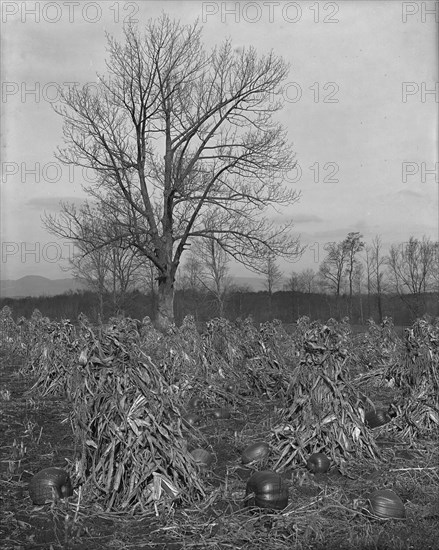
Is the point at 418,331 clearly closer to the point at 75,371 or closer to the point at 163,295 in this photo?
the point at 75,371

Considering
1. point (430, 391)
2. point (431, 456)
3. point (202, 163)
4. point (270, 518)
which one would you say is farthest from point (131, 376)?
point (202, 163)

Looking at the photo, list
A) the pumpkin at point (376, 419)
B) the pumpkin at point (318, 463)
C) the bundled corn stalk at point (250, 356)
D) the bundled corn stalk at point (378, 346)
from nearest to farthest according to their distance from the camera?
the pumpkin at point (318, 463), the pumpkin at point (376, 419), the bundled corn stalk at point (250, 356), the bundled corn stalk at point (378, 346)

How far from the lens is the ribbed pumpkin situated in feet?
13.6

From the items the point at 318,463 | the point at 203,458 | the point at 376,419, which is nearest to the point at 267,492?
the point at 318,463

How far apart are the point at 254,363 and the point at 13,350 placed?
887 centimetres

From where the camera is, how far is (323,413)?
5.44 metres

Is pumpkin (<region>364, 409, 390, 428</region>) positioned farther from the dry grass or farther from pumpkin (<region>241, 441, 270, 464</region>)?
pumpkin (<region>241, 441, 270, 464</region>)

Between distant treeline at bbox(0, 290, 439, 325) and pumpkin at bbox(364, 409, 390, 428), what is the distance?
Result: 2865 centimetres

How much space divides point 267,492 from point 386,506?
→ 32.6 inches

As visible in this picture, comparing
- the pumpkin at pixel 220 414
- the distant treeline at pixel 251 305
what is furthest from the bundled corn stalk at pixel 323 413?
the distant treeline at pixel 251 305

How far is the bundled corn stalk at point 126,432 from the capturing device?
428cm

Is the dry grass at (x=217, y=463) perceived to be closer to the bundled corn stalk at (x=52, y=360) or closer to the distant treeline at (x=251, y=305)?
the bundled corn stalk at (x=52, y=360)

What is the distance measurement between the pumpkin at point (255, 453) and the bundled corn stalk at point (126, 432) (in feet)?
2.89

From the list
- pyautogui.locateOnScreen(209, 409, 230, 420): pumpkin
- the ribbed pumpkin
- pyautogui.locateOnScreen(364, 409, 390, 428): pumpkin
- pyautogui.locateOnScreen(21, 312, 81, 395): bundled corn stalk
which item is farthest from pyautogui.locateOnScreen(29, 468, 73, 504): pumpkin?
pyautogui.locateOnScreen(21, 312, 81, 395): bundled corn stalk
